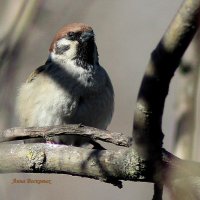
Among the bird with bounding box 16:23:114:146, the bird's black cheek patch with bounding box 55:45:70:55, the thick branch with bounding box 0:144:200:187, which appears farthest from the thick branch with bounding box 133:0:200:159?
the bird's black cheek patch with bounding box 55:45:70:55

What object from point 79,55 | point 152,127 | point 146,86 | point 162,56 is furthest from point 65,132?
point 79,55

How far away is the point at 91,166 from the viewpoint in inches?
104

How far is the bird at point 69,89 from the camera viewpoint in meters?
4.03

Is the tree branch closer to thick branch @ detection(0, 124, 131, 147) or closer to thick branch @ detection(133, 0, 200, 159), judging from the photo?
thick branch @ detection(133, 0, 200, 159)

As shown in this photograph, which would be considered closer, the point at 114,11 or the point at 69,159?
the point at 69,159

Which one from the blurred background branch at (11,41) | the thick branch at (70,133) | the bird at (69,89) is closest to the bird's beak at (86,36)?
the bird at (69,89)

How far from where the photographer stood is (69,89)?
414cm

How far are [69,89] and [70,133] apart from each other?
1.58 m

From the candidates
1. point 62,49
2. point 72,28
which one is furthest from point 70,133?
point 62,49

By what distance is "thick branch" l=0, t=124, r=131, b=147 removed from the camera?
8.17ft

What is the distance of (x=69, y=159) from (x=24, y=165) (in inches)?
11.0

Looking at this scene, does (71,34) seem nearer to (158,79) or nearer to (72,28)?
(72,28)

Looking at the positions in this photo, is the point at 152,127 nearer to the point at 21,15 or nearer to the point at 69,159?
the point at 21,15

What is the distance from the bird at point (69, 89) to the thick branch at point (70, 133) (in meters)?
1.25
